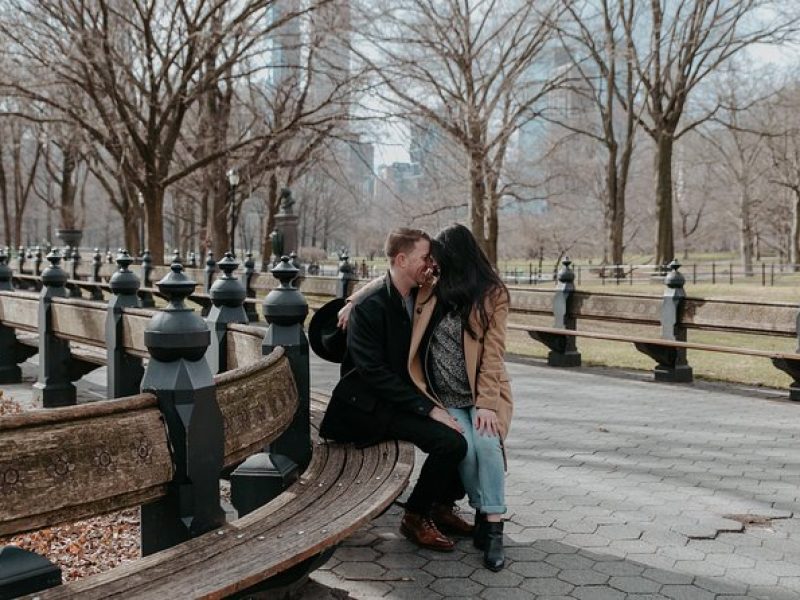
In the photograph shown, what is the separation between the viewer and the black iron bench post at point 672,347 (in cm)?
890

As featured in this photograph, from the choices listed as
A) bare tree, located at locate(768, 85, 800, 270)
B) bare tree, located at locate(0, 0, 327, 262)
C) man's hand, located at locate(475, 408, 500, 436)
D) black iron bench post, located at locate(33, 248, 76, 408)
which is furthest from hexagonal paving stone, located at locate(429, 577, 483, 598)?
bare tree, located at locate(768, 85, 800, 270)

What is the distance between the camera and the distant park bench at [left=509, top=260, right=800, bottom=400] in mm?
8172

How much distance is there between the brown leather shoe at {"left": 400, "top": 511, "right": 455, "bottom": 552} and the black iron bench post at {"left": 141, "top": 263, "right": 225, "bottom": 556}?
1246 millimetres

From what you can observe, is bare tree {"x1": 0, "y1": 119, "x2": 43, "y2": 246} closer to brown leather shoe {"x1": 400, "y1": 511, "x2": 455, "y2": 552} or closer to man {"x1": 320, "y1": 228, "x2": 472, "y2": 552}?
man {"x1": 320, "y1": 228, "x2": 472, "y2": 552}

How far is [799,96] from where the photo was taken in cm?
3369

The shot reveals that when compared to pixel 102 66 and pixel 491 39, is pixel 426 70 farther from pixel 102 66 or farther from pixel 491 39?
pixel 102 66

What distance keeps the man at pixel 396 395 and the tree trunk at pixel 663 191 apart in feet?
78.4

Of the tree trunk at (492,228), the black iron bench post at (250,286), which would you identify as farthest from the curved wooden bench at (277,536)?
the tree trunk at (492,228)

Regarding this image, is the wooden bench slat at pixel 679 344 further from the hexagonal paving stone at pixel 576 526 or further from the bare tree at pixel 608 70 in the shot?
the bare tree at pixel 608 70

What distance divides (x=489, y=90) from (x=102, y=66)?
9.70 meters

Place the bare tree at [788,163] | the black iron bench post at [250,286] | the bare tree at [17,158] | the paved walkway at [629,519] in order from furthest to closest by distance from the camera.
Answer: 1. the bare tree at [788,163]
2. the bare tree at [17,158]
3. the black iron bench post at [250,286]
4. the paved walkway at [629,519]

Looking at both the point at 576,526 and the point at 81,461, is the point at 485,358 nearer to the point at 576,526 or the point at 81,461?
the point at 576,526

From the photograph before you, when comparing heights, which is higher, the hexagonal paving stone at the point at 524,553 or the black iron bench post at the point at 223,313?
the black iron bench post at the point at 223,313

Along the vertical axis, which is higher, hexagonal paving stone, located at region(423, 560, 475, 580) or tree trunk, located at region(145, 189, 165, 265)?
tree trunk, located at region(145, 189, 165, 265)
